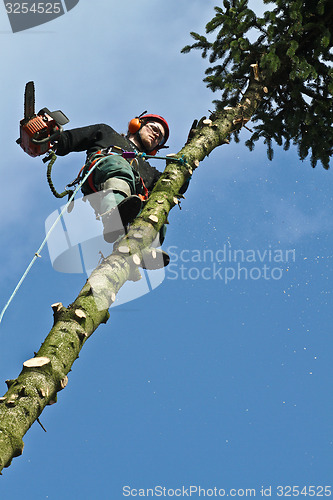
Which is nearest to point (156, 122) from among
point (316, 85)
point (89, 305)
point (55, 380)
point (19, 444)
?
point (316, 85)

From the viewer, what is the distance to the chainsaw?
4.50 metres

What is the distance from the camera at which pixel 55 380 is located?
3012 millimetres

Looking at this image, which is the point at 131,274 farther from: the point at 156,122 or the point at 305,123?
the point at 305,123

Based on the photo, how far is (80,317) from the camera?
11.1ft

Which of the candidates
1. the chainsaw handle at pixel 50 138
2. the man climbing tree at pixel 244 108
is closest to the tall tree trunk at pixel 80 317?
the man climbing tree at pixel 244 108

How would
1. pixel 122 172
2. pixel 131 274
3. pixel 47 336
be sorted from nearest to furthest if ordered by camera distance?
pixel 47 336 → pixel 131 274 → pixel 122 172

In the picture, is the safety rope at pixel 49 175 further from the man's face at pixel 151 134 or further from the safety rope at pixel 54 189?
the man's face at pixel 151 134

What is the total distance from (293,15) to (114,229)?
3.50 m

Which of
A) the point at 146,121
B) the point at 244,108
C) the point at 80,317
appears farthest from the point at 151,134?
the point at 80,317

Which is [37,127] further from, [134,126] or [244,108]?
[244,108]

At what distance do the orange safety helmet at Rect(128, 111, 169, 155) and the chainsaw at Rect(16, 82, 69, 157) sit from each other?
111cm

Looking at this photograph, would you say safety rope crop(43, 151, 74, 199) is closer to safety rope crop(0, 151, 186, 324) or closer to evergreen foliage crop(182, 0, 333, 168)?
safety rope crop(0, 151, 186, 324)

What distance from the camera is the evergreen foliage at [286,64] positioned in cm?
623

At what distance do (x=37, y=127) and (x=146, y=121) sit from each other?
1595 millimetres
